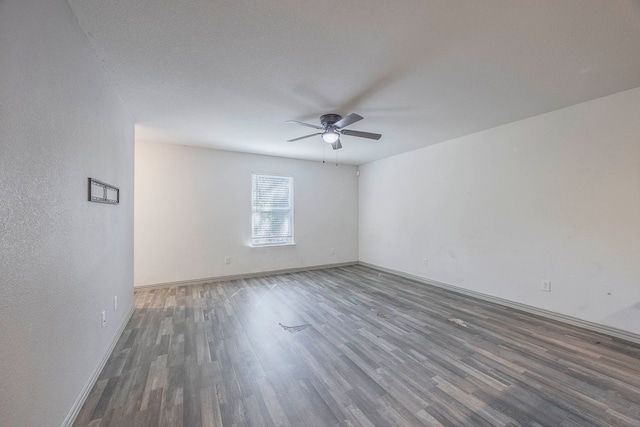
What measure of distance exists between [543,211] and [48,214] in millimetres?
4610

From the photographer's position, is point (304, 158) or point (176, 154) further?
point (304, 158)

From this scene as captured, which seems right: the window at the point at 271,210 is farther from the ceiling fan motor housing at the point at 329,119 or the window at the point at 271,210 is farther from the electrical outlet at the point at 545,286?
the electrical outlet at the point at 545,286

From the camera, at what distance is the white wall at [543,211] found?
2602mm

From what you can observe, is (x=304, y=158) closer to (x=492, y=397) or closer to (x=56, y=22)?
(x=56, y=22)

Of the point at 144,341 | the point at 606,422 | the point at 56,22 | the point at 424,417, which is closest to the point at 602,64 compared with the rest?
the point at 606,422

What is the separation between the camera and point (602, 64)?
2.09 m

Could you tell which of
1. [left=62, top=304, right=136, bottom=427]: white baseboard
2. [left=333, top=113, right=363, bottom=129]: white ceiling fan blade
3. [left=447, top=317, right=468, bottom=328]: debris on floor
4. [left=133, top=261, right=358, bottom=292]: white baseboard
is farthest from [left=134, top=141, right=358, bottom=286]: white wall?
[left=447, top=317, right=468, bottom=328]: debris on floor

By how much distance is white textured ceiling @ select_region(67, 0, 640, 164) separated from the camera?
5.08 ft

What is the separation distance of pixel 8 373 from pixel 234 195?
408 centimetres

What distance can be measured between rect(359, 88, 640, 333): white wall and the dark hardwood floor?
0.43m

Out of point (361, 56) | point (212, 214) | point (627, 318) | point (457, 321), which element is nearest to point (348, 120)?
point (361, 56)

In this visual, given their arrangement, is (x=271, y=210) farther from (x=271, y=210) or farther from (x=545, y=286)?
(x=545, y=286)

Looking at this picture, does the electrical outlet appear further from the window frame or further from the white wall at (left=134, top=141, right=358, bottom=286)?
the window frame

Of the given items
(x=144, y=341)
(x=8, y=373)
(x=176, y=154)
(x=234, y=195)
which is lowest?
(x=144, y=341)
